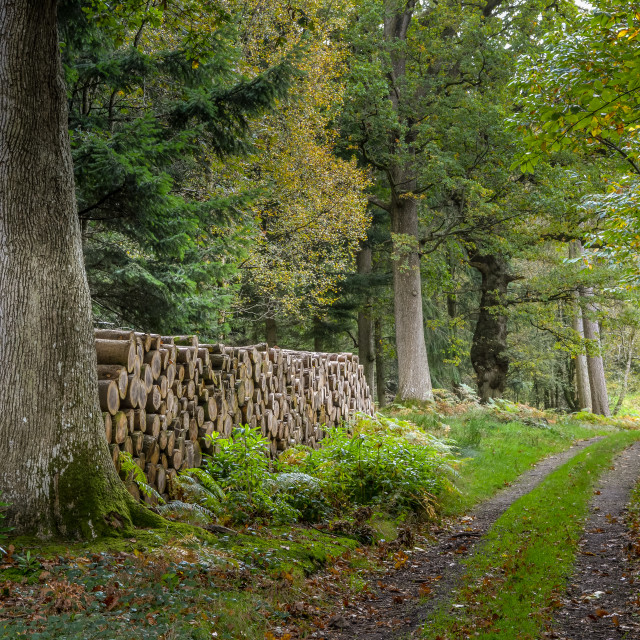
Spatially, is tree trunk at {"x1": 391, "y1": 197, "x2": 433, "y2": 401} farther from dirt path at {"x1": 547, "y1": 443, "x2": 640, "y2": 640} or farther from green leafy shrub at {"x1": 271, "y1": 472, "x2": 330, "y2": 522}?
green leafy shrub at {"x1": 271, "y1": 472, "x2": 330, "y2": 522}

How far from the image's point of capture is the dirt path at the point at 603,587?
4.43 meters

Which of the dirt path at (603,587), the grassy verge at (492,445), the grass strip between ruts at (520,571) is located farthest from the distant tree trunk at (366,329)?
the dirt path at (603,587)

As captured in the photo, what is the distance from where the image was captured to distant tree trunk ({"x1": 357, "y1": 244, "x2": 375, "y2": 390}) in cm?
2180

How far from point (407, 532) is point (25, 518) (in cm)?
422

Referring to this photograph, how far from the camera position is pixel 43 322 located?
4.80 m

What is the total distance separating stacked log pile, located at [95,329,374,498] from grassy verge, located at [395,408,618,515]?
9.31ft

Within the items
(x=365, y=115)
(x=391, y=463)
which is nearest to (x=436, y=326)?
(x=365, y=115)

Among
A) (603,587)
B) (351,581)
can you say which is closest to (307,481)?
(351,581)

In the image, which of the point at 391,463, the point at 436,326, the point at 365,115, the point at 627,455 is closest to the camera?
the point at 391,463

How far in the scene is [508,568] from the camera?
5.68 metres

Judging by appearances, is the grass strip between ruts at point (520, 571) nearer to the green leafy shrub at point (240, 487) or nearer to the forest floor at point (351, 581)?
the forest floor at point (351, 581)

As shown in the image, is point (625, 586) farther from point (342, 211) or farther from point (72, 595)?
point (342, 211)

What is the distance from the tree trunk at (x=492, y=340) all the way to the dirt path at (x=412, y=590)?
1340 centimetres

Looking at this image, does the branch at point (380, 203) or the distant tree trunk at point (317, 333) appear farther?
the distant tree trunk at point (317, 333)
